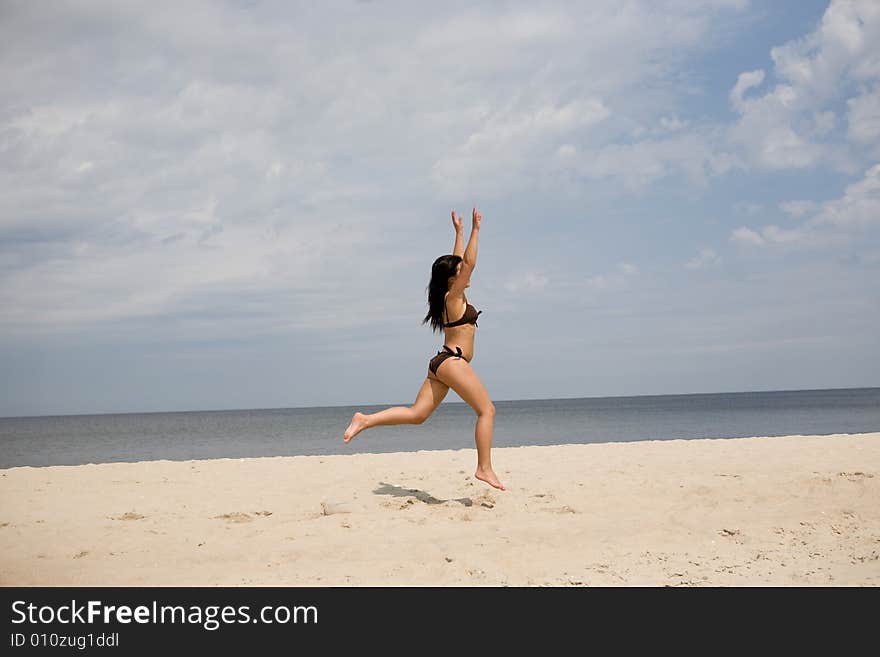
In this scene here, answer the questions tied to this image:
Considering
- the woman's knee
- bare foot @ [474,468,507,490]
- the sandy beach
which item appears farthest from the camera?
the woman's knee

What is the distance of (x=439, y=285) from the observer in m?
7.52

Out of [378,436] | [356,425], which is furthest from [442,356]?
[378,436]

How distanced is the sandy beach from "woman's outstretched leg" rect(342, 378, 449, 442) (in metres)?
0.83

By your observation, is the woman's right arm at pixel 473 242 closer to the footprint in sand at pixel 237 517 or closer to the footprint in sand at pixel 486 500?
the footprint in sand at pixel 486 500

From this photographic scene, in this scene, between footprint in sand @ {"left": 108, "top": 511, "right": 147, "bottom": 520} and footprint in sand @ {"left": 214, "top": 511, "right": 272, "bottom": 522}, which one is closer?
footprint in sand @ {"left": 214, "top": 511, "right": 272, "bottom": 522}

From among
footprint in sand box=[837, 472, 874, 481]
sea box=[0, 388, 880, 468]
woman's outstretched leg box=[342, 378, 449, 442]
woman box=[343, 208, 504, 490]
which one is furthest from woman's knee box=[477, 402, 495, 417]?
sea box=[0, 388, 880, 468]

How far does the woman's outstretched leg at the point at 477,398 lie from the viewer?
751 centimetres

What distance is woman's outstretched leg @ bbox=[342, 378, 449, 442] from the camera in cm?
752

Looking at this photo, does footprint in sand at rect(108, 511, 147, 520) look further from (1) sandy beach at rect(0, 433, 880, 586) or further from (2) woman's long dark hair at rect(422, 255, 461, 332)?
(2) woman's long dark hair at rect(422, 255, 461, 332)

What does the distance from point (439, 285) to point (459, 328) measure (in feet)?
1.54

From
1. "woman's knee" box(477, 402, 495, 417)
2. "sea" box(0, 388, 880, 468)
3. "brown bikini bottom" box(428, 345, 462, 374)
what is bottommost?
"sea" box(0, 388, 880, 468)

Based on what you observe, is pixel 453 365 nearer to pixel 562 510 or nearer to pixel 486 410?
pixel 486 410
